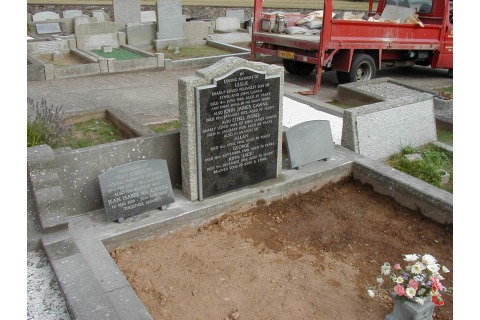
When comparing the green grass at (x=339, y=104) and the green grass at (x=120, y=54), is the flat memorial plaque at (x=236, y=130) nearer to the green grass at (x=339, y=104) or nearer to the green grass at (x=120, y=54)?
the green grass at (x=339, y=104)

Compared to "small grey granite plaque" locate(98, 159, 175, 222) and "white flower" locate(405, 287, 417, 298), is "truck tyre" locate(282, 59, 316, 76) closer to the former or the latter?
"small grey granite plaque" locate(98, 159, 175, 222)

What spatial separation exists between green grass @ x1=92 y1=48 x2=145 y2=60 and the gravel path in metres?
9.56

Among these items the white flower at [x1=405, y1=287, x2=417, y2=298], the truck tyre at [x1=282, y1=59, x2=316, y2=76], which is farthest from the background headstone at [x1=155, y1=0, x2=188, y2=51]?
the white flower at [x1=405, y1=287, x2=417, y2=298]

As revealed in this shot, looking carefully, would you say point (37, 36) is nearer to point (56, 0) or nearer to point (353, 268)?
point (56, 0)

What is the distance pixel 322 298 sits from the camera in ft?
11.6

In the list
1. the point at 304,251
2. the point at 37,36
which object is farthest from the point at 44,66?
the point at 304,251

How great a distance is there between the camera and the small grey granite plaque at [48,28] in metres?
14.8

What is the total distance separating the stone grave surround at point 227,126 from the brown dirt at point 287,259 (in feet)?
1.42

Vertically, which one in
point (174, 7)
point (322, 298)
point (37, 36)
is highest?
point (174, 7)

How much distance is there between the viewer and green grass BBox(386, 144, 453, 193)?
5.44 meters

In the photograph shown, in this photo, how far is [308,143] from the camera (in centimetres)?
532

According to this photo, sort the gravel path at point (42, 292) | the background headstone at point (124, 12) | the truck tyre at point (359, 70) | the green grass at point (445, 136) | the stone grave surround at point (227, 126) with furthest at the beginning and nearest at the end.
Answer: the background headstone at point (124, 12) < the truck tyre at point (359, 70) < the green grass at point (445, 136) < the stone grave surround at point (227, 126) < the gravel path at point (42, 292)

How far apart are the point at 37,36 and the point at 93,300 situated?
13108mm

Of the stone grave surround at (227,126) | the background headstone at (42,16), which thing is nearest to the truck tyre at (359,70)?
the stone grave surround at (227,126)
